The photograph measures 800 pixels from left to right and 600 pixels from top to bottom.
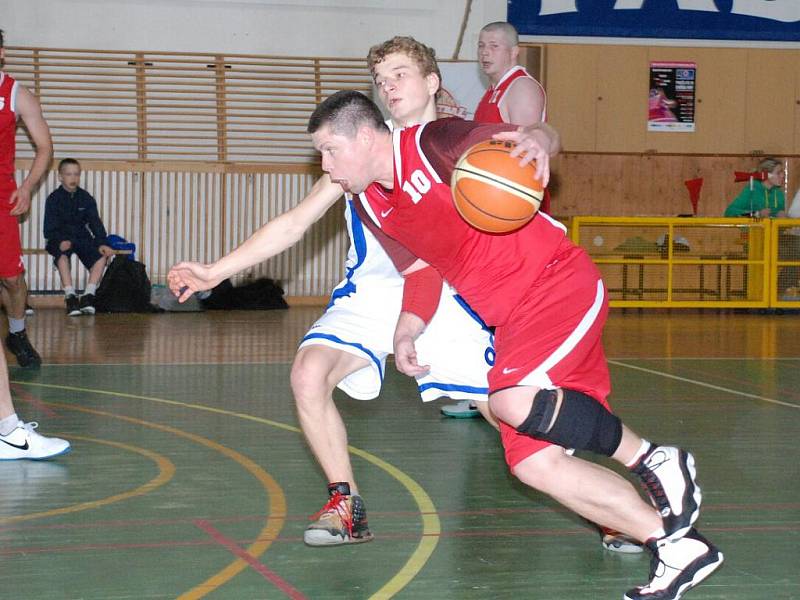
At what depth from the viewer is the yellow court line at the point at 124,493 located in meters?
4.01

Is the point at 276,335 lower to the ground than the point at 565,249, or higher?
lower

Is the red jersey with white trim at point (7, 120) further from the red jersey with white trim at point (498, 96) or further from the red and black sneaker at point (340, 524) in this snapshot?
the red and black sneaker at point (340, 524)

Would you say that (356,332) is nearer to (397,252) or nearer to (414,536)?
(397,252)

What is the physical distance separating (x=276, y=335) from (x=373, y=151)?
762cm

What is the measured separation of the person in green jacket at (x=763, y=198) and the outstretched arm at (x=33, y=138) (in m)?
10.2

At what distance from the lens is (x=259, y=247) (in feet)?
12.0

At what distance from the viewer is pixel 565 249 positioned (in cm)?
325

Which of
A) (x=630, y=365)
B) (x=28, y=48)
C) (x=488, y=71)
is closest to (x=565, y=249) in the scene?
(x=488, y=71)

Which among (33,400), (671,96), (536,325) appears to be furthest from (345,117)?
(671,96)

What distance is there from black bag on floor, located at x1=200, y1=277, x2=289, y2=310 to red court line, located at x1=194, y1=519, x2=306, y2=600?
385 inches

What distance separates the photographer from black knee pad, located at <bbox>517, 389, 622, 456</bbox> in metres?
2.97

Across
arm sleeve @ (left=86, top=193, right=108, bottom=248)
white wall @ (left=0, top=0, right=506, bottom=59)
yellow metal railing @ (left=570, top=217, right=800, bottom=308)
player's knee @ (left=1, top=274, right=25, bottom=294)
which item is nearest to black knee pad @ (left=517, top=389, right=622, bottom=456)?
player's knee @ (left=1, top=274, right=25, bottom=294)

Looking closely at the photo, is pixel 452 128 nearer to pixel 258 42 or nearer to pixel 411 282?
pixel 411 282

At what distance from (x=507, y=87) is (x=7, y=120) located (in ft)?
10.7
